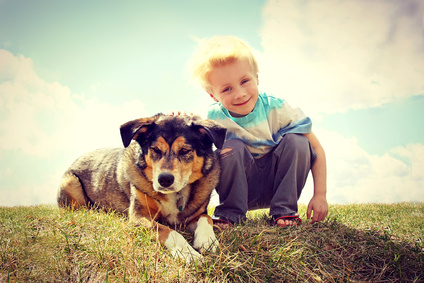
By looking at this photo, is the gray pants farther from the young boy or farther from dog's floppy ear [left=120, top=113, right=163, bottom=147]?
dog's floppy ear [left=120, top=113, right=163, bottom=147]

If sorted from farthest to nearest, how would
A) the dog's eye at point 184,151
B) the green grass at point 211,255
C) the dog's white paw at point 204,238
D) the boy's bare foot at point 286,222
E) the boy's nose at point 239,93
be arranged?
the boy's nose at point 239,93 < the boy's bare foot at point 286,222 < the dog's eye at point 184,151 < the dog's white paw at point 204,238 < the green grass at point 211,255

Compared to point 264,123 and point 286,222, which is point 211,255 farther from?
point 264,123

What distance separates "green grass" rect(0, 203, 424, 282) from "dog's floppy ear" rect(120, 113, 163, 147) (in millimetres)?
1009

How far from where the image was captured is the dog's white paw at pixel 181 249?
2696 millimetres

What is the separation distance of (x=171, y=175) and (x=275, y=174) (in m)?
1.97

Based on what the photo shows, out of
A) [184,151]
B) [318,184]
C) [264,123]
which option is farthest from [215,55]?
[318,184]

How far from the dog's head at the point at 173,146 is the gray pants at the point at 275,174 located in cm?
49

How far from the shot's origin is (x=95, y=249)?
9.22 feet

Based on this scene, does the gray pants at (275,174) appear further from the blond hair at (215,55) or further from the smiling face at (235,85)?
the blond hair at (215,55)

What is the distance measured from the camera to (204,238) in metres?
3.15

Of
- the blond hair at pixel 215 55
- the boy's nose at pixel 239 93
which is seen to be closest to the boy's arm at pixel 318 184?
the boy's nose at pixel 239 93

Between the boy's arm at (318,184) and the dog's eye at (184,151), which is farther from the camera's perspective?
the boy's arm at (318,184)

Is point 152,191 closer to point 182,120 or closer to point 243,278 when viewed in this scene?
point 182,120

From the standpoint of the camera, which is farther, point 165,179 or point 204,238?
point 165,179
